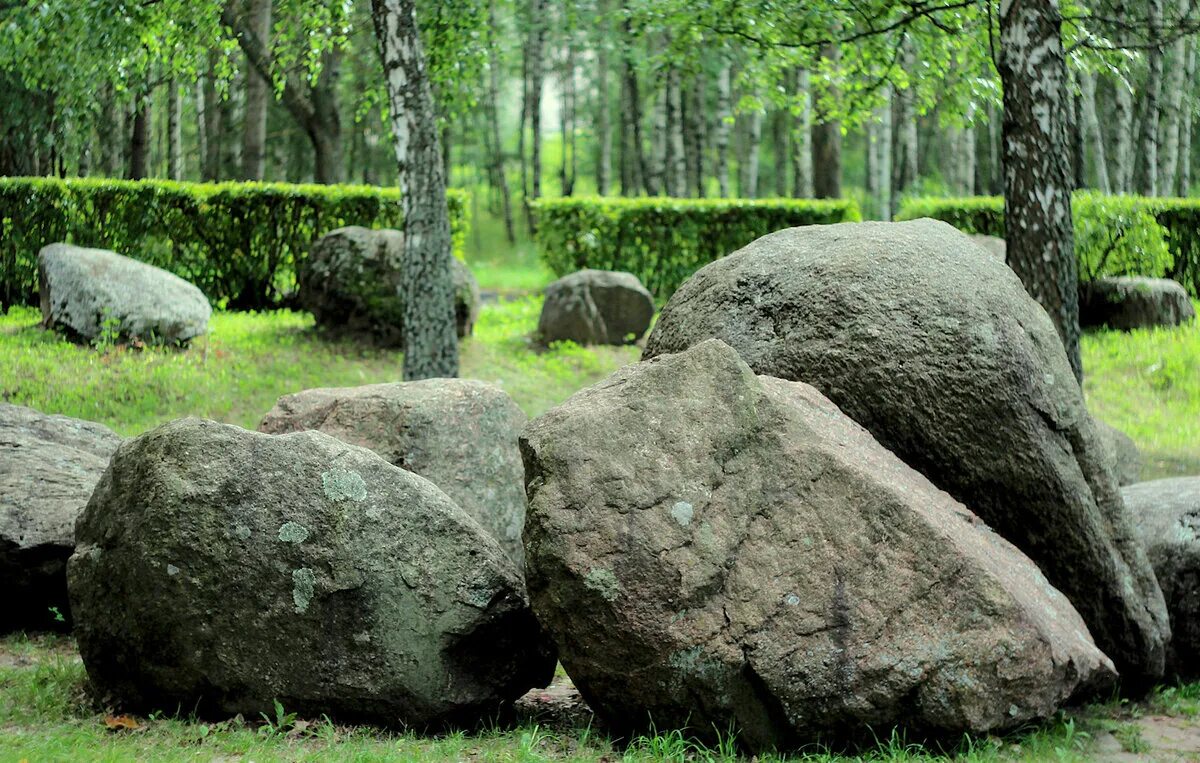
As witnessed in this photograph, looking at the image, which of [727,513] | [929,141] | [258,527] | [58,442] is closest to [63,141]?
[58,442]

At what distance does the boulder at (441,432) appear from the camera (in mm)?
6945

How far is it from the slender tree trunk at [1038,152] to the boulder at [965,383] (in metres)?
2.92

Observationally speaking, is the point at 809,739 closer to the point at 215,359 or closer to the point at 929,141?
the point at 215,359

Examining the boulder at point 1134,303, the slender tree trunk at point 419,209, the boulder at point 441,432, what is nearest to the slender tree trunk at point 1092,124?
the boulder at point 1134,303

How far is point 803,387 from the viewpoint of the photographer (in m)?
5.21

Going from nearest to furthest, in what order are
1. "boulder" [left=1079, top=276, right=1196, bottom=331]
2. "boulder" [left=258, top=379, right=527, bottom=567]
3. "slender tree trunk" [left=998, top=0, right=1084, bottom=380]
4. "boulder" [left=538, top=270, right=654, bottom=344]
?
1. "boulder" [left=258, top=379, right=527, bottom=567]
2. "slender tree trunk" [left=998, top=0, right=1084, bottom=380]
3. "boulder" [left=538, top=270, right=654, bottom=344]
4. "boulder" [left=1079, top=276, right=1196, bottom=331]

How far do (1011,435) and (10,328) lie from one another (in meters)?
11.8

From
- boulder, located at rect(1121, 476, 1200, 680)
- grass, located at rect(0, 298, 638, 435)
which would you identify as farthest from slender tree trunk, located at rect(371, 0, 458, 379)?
boulder, located at rect(1121, 476, 1200, 680)

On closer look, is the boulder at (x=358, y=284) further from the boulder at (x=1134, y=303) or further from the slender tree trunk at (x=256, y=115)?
the boulder at (x=1134, y=303)

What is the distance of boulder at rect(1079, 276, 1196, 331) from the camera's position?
15391 millimetres

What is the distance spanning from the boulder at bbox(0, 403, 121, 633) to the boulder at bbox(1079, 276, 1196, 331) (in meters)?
13.7

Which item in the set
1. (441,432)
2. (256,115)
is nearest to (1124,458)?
(441,432)

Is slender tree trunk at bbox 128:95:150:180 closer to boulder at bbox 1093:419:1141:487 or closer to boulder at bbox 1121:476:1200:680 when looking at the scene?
boulder at bbox 1093:419:1141:487

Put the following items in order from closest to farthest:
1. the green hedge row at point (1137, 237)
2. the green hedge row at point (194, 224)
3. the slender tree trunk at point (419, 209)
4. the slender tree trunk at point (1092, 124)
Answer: the slender tree trunk at point (419, 209) → the green hedge row at point (194, 224) → the green hedge row at point (1137, 237) → the slender tree trunk at point (1092, 124)
